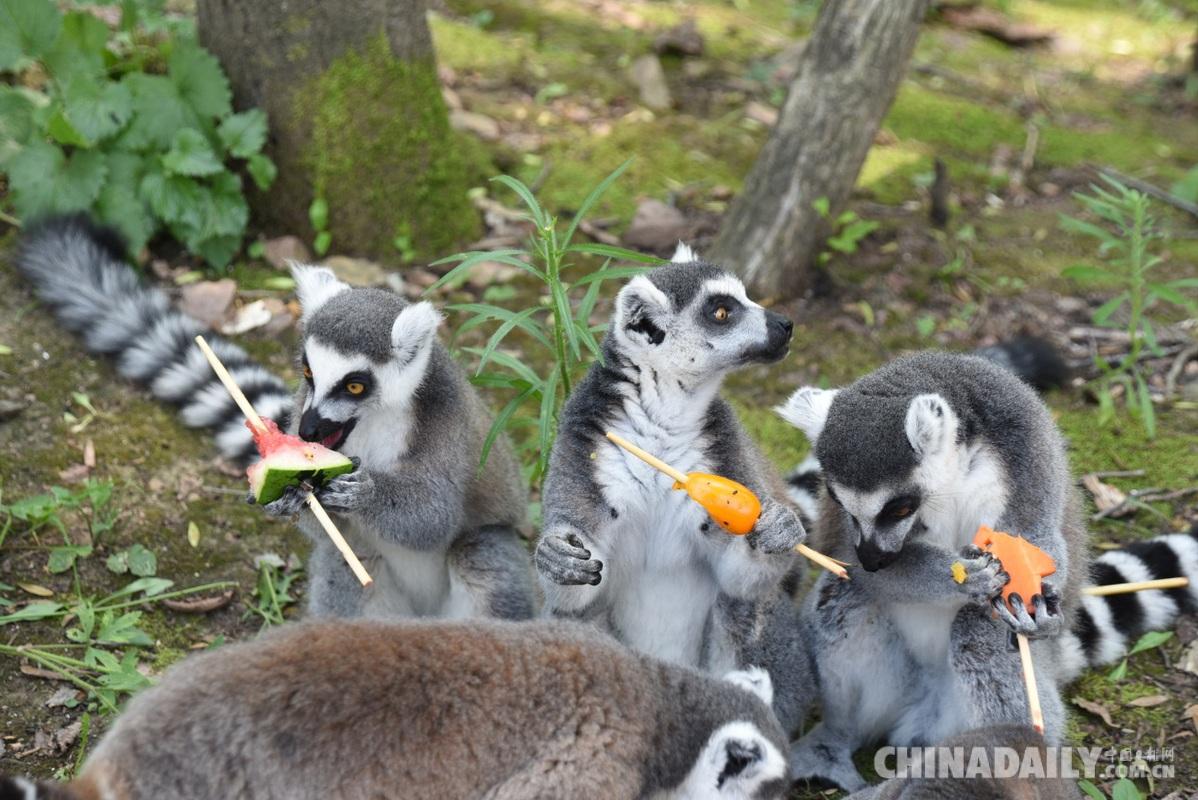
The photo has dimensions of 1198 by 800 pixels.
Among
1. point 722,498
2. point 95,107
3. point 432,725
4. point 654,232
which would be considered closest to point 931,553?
point 722,498

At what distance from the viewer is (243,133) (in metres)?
6.88

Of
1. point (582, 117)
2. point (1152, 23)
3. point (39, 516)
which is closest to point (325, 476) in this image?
point (39, 516)

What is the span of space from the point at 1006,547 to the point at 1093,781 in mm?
1104

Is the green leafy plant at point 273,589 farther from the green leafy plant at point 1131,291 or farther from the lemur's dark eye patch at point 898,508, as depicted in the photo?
the green leafy plant at point 1131,291

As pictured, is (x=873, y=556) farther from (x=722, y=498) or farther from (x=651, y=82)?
(x=651, y=82)

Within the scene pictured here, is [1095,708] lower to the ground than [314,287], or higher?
lower

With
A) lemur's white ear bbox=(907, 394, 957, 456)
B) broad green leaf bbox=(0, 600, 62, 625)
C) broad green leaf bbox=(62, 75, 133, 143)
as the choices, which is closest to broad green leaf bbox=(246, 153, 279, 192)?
broad green leaf bbox=(62, 75, 133, 143)

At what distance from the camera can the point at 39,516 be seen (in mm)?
5188

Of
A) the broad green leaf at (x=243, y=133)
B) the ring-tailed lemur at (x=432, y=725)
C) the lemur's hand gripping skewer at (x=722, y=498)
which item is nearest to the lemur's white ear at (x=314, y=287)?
the lemur's hand gripping skewer at (x=722, y=498)

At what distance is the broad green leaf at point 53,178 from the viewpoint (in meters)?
6.50

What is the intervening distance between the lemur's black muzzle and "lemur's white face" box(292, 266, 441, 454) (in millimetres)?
1790

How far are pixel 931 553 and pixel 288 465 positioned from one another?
228 cm

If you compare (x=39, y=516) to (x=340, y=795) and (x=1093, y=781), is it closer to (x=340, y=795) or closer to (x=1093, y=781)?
(x=340, y=795)

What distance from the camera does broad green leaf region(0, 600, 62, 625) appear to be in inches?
189
